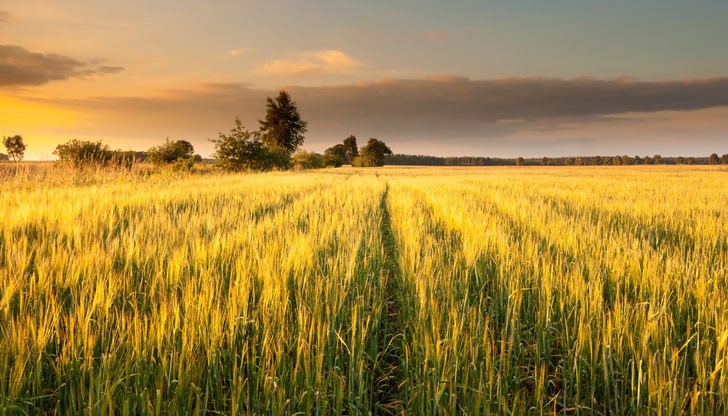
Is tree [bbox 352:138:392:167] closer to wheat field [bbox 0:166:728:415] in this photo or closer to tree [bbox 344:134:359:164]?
tree [bbox 344:134:359:164]

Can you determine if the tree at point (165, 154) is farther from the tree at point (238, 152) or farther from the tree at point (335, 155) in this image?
the tree at point (335, 155)

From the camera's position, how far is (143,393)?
1252mm

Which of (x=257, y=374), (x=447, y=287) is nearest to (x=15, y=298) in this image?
(x=257, y=374)

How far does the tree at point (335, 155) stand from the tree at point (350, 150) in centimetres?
102

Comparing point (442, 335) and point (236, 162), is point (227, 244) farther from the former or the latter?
point (236, 162)

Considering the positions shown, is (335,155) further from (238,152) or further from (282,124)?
(238,152)

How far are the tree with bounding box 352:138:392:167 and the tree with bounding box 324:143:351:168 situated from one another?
5.65 meters

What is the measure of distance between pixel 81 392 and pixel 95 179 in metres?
12.7

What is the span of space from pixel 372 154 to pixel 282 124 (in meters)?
56.8

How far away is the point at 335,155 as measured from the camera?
327 ft

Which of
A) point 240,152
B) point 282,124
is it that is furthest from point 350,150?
point 240,152

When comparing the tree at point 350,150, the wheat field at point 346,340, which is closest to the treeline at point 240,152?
the wheat field at point 346,340

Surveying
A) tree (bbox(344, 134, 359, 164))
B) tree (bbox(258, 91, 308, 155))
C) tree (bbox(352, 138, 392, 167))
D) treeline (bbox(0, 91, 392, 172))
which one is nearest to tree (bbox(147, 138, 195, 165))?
treeline (bbox(0, 91, 392, 172))

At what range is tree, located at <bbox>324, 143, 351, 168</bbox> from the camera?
317 feet
